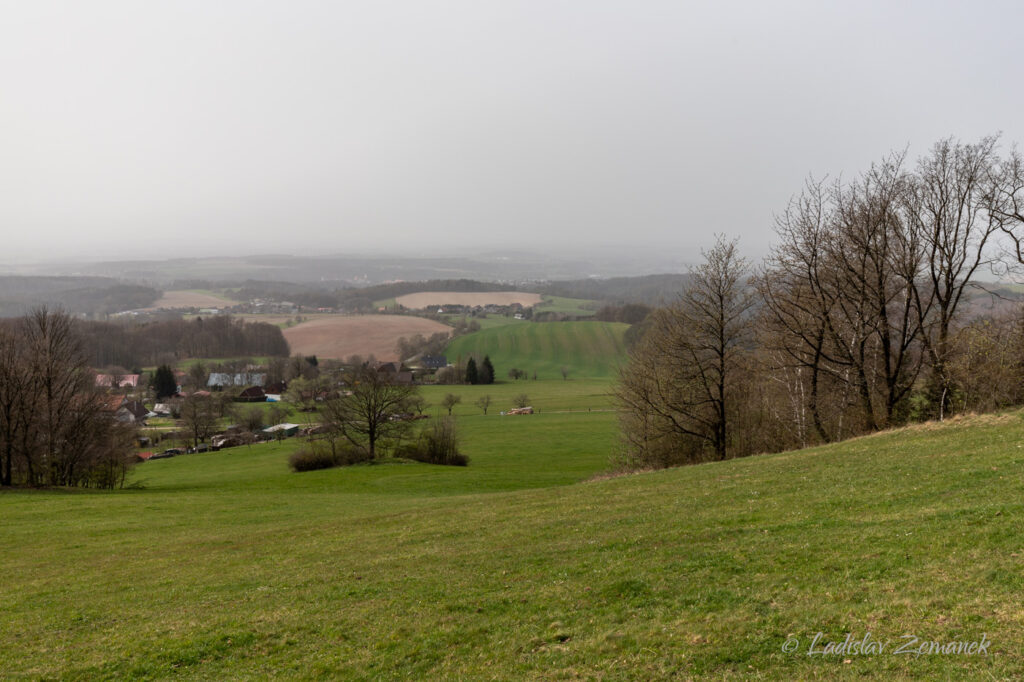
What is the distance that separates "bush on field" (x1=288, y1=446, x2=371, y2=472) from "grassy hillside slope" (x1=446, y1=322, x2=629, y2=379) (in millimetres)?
72694

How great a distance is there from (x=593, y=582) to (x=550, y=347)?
13679 centimetres

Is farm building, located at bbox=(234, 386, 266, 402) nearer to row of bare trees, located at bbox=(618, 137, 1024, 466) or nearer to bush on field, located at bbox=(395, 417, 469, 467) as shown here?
bush on field, located at bbox=(395, 417, 469, 467)

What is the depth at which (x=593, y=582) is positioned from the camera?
10.9 m

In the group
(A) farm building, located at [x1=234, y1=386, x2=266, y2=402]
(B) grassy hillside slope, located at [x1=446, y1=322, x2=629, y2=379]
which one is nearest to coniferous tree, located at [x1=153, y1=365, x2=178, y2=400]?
(A) farm building, located at [x1=234, y1=386, x2=266, y2=402]

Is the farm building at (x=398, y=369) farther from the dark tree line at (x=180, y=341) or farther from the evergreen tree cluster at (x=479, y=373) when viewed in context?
the dark tree line at (x=180, y=341)

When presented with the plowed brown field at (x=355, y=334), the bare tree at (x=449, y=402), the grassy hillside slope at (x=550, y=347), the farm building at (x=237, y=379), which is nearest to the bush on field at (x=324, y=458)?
the bare tree at (x=449, y=402)

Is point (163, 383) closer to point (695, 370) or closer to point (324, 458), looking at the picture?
point (324, 458)

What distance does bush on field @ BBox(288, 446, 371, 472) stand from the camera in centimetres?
5288

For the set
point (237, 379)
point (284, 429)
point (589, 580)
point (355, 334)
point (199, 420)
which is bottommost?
point (284, 429)

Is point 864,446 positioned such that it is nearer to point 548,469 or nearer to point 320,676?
point 320,676

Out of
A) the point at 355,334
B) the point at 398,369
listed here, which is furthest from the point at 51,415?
the point at 355,334

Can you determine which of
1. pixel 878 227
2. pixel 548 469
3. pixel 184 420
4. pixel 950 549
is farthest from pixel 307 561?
pixel 184 420

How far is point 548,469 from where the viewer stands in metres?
52.5

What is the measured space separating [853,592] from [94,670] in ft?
37.4
